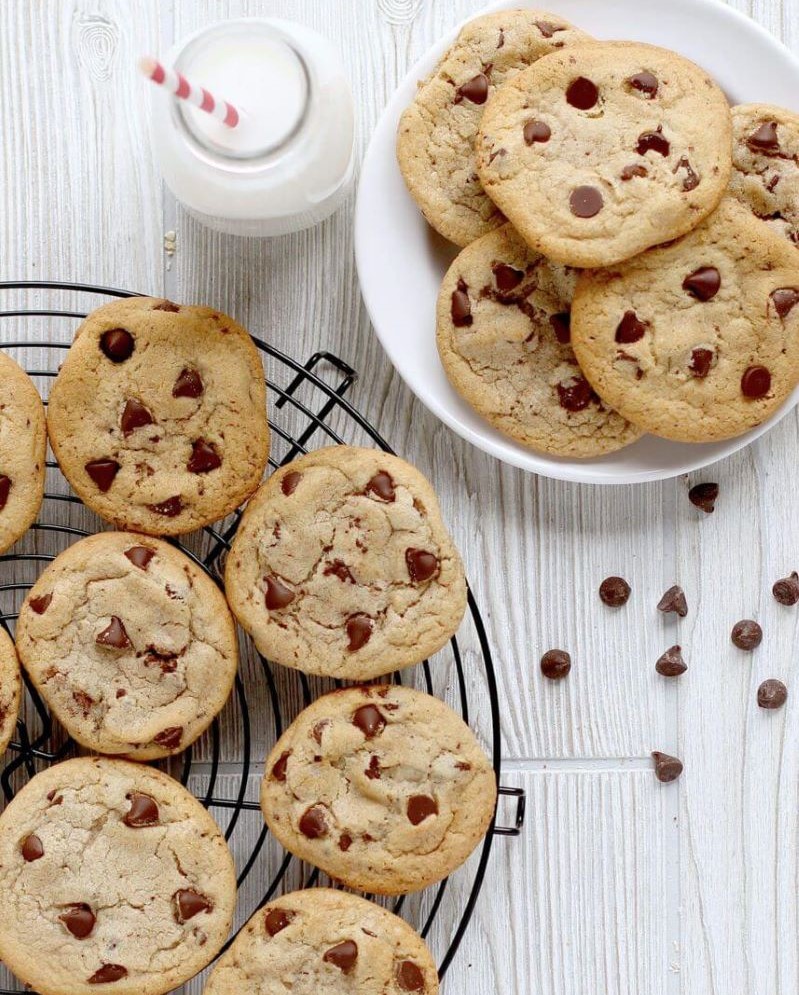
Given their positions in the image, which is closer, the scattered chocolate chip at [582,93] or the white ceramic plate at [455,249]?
the scattered chocolate chip at [582,93]

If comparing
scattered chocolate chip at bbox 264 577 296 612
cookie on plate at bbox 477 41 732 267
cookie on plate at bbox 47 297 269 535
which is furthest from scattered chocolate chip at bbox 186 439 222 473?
cookie on plate at bbox 477 41 732 267

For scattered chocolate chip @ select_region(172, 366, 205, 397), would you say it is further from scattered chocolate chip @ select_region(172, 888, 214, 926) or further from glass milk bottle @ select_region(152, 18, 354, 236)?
scattered chocolate chip @ select_region(172, 888, 214, 926)

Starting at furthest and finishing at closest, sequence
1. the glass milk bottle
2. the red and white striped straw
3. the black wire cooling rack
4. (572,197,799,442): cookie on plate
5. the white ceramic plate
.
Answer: the black wire cooling rack
the white ceramic plate
(572,197,799,442): cookie on plate
the glass milk bottle
the red and white striped straw

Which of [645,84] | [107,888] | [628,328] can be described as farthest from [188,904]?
[645,84]

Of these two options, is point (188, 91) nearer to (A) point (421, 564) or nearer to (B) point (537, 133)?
(B) point (537, 133)

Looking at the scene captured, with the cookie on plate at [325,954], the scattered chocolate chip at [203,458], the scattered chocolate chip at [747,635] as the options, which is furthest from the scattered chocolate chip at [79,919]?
the scattered chocolate chip at [747,635]

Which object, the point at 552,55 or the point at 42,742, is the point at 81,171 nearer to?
the point at 552,55

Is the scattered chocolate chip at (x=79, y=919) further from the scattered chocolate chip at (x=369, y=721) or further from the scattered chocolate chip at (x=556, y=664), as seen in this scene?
the scattered chocolate chip at (x=556, y=664)

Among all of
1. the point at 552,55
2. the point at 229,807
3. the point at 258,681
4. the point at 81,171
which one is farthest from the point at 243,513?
the point at 552,55
